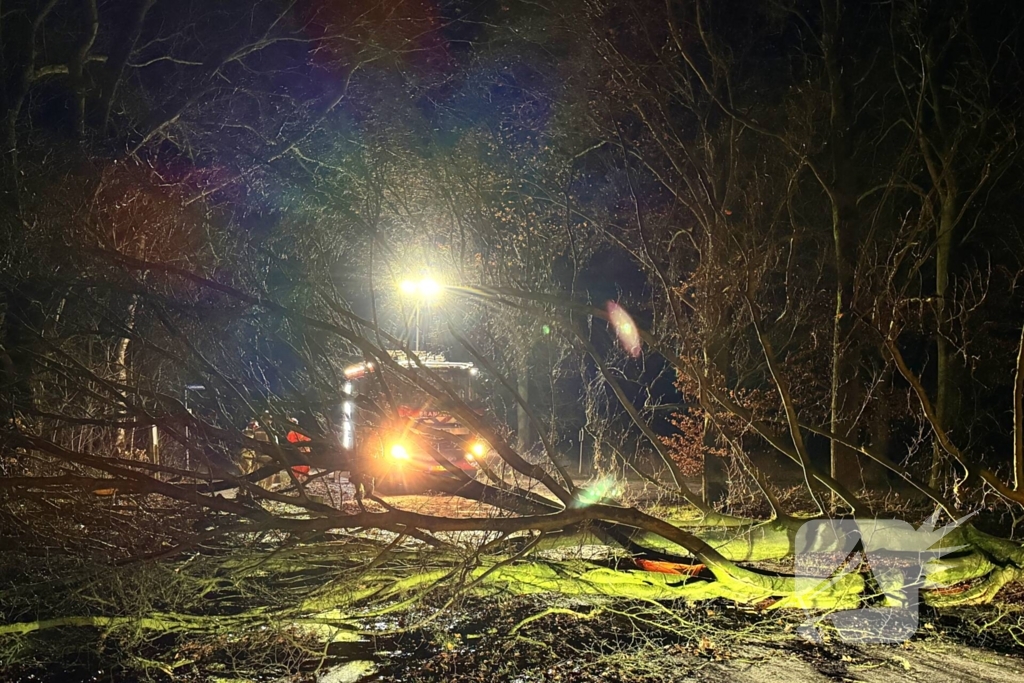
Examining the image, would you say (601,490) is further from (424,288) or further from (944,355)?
(944,355)

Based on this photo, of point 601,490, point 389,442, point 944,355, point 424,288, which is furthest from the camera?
point 944,355

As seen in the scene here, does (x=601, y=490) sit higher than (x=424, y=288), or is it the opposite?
(x=424, y=288)

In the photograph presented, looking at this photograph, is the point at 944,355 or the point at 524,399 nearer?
the point at 524,399

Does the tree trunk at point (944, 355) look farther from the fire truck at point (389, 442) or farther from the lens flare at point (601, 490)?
the fire truck at point (389, 442)

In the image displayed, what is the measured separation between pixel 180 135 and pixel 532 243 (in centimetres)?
602

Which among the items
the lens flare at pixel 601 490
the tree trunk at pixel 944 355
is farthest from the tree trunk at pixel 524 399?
the tree trunk at pixel 944 355

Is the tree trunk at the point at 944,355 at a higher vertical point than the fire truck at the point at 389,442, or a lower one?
higher

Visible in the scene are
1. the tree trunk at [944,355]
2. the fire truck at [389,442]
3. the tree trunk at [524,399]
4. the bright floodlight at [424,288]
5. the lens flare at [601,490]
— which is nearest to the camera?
the fire truck at [389,442]

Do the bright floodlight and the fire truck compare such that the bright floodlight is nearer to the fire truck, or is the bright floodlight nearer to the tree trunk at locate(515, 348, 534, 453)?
the fire truck

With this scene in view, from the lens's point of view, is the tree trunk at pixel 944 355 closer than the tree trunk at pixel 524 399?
Yes

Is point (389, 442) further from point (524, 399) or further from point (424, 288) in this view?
point (524, 399)

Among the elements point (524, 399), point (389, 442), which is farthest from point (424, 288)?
point (389, 442)

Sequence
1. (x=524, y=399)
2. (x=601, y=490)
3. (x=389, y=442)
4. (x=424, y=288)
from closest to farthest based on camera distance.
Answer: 1. (x=389, y=442)
2. (x=601, y=490)
3. (x=424, y=288)
4. (x=524, y=399)

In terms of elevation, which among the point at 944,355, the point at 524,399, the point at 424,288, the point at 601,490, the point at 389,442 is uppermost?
the point at 424,288
